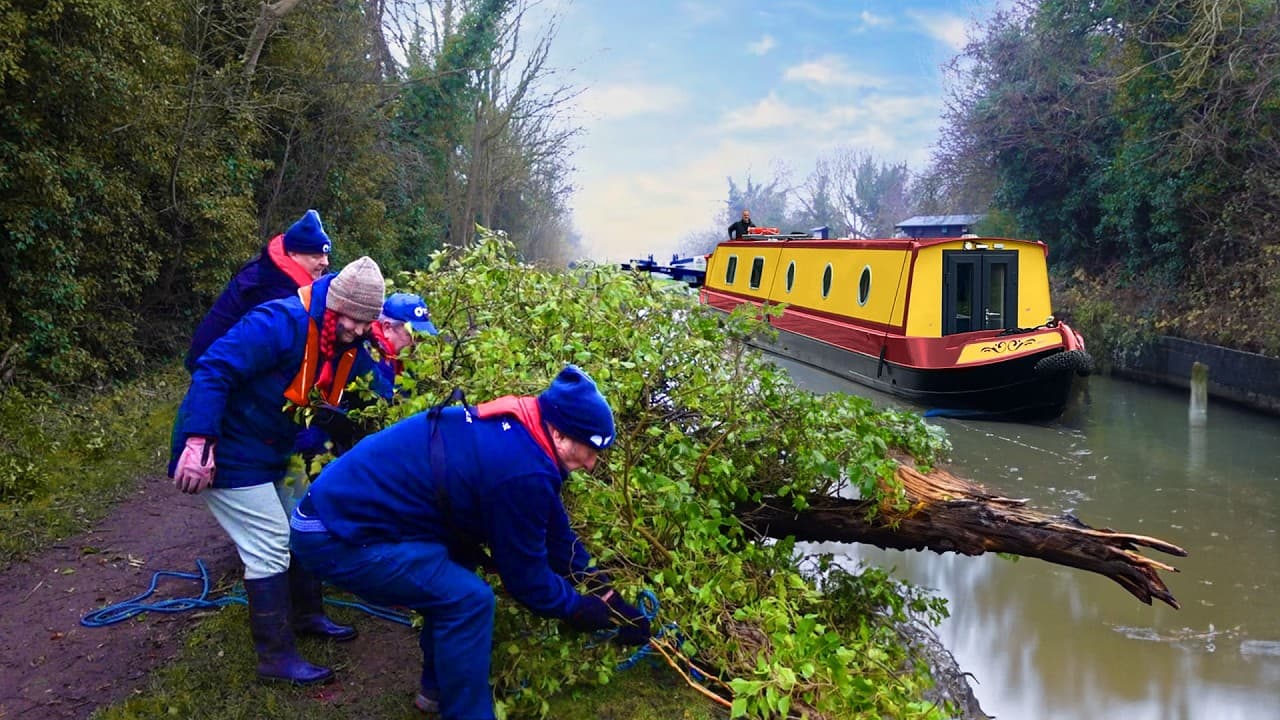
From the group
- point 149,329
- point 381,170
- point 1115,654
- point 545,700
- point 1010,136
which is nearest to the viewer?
point 545,700

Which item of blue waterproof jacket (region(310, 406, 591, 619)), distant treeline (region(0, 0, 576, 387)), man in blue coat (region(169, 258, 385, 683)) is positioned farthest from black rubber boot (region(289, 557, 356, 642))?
distant treeline (region(0, 0, 576, 387))

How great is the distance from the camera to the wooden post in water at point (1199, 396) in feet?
44.9

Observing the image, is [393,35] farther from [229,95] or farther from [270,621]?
[270,621]

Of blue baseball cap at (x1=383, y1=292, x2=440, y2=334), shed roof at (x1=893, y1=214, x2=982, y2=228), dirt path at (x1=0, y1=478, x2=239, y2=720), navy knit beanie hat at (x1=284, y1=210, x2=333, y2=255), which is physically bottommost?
dirt path at (x1=0, y1=478, x2=239, y2=720)

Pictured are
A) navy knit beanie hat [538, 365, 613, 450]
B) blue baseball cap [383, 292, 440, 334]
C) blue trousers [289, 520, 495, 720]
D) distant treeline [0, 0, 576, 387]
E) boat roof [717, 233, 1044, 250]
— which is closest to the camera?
navy knit beanie hat [538, 365, 613, 450]

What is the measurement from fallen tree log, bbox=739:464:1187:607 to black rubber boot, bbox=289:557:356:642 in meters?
1.99

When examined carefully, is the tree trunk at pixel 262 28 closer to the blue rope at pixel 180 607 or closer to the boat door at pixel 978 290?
the boat door at pixel 978 290

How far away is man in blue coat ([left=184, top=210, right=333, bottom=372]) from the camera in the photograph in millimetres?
4078

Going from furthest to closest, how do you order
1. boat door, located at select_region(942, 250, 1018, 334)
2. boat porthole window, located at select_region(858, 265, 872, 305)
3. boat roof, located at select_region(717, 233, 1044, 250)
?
boat porthole window, located at select_region(858, 265, 872, 305)
boat door, located at select_region(942, 250, 1018, 334)
boat roof, located at select_region(717, 233, 1044, 250)

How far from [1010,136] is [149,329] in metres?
17.9

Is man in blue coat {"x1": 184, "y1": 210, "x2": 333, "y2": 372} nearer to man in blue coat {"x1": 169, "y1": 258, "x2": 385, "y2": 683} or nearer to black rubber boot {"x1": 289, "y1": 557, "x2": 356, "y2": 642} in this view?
man in blue coat {"x1": 169, "y1": 258, "x2": 385, "y2": 683}

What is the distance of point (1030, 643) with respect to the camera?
22.2 feet

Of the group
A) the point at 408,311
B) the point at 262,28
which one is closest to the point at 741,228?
the point at 262,28

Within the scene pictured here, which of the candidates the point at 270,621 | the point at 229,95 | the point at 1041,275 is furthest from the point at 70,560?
the point at 1041,275
